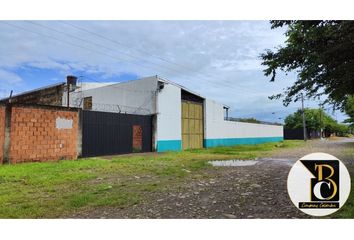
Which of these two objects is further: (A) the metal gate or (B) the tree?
(A) the metal gate

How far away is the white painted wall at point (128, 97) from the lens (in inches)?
601

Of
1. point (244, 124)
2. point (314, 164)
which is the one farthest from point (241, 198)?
point (244, 124)

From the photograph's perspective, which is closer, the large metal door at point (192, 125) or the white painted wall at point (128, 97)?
the white painted wall at point (128, 97)

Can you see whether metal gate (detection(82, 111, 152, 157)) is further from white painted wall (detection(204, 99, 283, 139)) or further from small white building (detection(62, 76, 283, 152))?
white painted wall (detection(204, 99, 283, 139))

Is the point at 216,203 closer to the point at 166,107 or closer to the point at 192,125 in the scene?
the point at 166,107

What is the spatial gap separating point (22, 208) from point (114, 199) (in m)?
1.23

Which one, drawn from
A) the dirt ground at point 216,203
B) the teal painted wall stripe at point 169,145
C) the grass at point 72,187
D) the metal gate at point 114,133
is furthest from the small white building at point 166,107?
the dirt ground at point 216,203

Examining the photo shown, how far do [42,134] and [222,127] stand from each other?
44.2 ft

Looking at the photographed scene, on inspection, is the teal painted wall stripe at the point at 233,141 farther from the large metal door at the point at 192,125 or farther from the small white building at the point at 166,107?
the large metal door at the point at 192,125

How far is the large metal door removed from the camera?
57.0 ft

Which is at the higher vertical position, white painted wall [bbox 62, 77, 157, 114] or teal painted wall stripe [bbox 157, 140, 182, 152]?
white painted wall [bbox 62, 77, 157, 114]

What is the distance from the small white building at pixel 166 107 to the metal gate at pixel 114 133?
74cm

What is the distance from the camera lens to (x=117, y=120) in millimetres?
13305

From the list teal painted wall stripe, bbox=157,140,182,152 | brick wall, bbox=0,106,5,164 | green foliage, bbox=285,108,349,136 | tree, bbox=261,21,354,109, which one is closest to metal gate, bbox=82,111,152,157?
teal painted wall stripe, bbox=157,140,182,152
